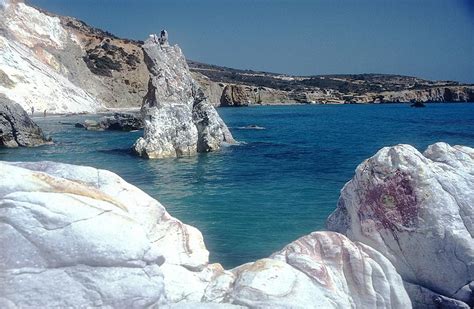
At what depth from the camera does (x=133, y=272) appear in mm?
6371

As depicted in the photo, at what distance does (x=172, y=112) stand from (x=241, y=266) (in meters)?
25.5

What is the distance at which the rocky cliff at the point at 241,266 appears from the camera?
19.9ft

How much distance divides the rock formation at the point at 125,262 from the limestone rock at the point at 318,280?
2 cm

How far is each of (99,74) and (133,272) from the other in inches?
3648

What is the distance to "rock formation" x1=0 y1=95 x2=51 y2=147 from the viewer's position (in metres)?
37.4

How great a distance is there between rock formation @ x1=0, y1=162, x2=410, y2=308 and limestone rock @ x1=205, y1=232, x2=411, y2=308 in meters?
0.02

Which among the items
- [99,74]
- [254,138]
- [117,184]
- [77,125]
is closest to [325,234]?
[117,184]

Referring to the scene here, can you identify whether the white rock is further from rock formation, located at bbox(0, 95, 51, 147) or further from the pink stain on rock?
the pink stain on rock

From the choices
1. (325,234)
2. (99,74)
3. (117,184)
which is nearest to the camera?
(117,184)

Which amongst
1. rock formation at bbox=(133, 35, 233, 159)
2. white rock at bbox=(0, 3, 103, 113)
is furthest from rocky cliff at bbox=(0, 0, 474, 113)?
rock formation at bbox=(133, 35, 233, 159)

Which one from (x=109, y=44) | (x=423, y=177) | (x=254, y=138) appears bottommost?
(x=254, y=138)

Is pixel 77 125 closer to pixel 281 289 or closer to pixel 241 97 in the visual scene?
pixel 281 289

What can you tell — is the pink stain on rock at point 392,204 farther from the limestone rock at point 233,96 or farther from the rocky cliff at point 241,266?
the limestone rock at point 233,96

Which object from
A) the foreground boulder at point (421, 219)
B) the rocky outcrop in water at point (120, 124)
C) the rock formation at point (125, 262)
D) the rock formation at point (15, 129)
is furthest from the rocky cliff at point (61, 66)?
the rock formation at point (125, 262)
